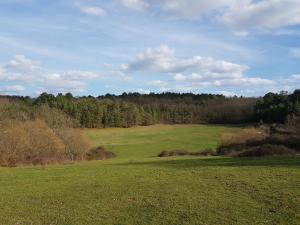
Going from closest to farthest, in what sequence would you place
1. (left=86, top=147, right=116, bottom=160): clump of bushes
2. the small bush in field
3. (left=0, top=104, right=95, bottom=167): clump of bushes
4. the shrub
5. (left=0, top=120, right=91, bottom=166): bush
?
(left=0, top=120, right=91, bottom=166): bush < (left=0, top=104, right=95, bottom=167): clump of bushes < the small bush in field < the shrub < (left=86, top=147, right=116, bottom=160): clump of bushes

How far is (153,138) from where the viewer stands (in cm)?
11956

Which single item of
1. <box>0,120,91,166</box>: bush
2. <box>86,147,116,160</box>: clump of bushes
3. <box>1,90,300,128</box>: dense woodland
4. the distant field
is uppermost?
<box>1,90,300,128</box>: dense woodland

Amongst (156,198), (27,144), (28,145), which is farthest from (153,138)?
(156,198)

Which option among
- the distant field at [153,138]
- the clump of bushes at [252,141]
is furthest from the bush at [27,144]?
the clump of bushes at [252,141]

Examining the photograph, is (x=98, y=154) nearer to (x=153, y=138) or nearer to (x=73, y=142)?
(x=73, y=142)

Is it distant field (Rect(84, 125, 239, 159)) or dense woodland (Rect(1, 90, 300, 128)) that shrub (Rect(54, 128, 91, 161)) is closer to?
distant field (Rect(84, 125, 239, 159))

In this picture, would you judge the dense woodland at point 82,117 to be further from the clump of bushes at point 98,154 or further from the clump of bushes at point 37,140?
the clump of bushes at point 98,154

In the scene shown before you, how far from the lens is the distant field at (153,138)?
314ft

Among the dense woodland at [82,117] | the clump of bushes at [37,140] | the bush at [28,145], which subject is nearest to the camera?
the bush at [28,145]

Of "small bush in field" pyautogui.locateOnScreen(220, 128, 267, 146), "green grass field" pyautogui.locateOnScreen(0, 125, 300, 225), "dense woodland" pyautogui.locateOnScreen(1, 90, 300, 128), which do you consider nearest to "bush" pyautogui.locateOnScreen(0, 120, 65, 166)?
"small bush in field" pyautogui.locateOnScreen(220, 128, 267, 146)

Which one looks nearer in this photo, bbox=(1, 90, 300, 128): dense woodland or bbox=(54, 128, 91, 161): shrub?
bbox=(54, 128, 91, 161): shrub

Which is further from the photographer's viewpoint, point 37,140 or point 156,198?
point 37,140

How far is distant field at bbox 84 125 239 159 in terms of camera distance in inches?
3767

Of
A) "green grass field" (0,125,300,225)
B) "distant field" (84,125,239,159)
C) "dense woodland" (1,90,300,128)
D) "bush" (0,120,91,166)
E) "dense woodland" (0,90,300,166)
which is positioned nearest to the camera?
"green grass field" (0,125,300,225)
